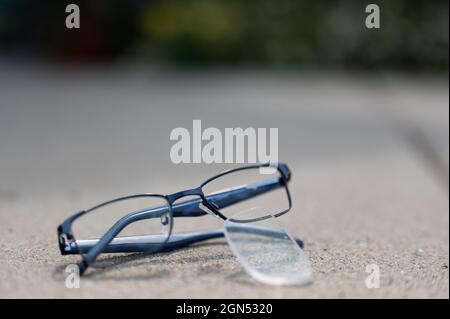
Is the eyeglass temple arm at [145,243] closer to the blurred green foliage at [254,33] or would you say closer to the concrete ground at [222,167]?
the concrete ground at [222,167]

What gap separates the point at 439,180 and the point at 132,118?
307 centimetres

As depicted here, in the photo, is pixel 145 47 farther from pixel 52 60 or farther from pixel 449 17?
pixel 449 17

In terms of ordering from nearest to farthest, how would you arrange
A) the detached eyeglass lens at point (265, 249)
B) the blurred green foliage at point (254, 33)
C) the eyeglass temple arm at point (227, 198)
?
the detached eyeglass lens at point (265, 249)
the eyeglass temple arm at point (227, 198)
the blurred green foliage at point (254, 33)

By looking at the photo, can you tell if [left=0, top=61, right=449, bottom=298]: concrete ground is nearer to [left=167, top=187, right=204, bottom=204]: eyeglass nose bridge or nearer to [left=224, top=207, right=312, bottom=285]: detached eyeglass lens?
[left=224, top=207, right=312, bottom=285]: detached eyeglass lens

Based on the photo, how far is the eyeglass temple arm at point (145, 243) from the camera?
64.4 inches

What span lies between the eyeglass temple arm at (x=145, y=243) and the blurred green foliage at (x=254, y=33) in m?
8.40

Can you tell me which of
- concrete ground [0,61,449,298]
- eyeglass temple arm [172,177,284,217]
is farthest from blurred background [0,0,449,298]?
eyeglass temple arm [172,177,284,217]

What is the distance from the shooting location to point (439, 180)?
11.1 ft

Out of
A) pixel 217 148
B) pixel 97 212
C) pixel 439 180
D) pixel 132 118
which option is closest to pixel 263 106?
pixel 132 118

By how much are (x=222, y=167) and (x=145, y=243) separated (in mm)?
1894

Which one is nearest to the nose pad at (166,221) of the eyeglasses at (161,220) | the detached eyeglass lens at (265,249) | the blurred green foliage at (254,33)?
the eyeglasses at (161,220)

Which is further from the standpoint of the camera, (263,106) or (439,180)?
(263,106)

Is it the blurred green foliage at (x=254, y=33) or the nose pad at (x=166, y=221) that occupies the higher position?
the blurred green foliage at (x=254, y=33)
